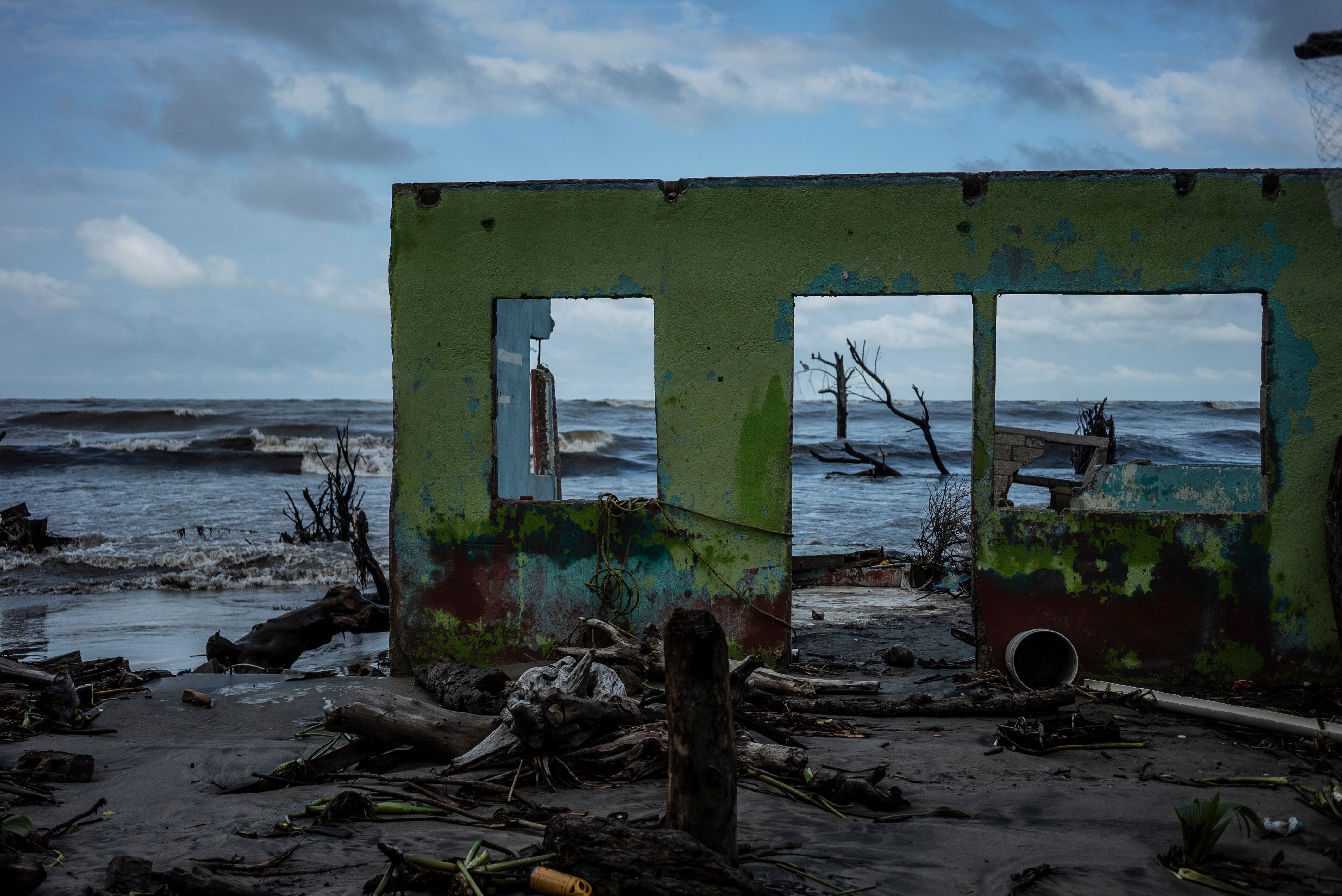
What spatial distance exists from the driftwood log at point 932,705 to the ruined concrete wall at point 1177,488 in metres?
3.76

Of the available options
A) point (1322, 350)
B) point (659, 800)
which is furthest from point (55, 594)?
point (1322, 350)

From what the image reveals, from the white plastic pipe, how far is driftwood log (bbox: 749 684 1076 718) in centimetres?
47

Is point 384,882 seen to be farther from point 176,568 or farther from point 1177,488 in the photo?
point 176,568

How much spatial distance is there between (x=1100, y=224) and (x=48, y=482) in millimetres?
26089

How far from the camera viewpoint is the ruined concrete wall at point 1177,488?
8930 millimetres

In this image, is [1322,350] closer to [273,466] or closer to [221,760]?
[221,760]

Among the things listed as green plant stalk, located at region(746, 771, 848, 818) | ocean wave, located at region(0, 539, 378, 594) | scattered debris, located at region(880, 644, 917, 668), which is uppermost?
green plant stalk, located at region(746, 771, 848, 818)

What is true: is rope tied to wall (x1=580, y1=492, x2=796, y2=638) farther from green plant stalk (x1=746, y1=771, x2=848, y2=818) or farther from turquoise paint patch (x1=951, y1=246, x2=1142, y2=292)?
green plant stalk (x1=746, y1=771, x2=848, y2=818)

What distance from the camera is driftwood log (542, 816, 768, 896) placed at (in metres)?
2.93

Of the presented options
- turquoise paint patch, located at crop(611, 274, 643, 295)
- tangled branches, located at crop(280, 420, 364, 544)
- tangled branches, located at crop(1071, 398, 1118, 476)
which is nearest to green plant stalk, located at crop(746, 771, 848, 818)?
turquoise paint patch, located at crop(611, 274, 643, 295)

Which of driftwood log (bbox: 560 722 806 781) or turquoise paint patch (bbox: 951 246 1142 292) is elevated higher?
turquoise paint patch (bbox: 951 246 1142 292)

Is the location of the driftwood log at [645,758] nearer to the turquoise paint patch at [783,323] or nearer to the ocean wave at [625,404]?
the turquoise paint patch at [783,323]

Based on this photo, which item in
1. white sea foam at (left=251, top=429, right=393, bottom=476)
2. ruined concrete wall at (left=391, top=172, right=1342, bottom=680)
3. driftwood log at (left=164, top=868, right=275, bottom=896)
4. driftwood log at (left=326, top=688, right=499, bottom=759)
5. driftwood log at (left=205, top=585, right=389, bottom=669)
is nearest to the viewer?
driftwood log at (left=164, top=868, right=275, bottom=896)

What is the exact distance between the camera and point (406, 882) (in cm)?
322
